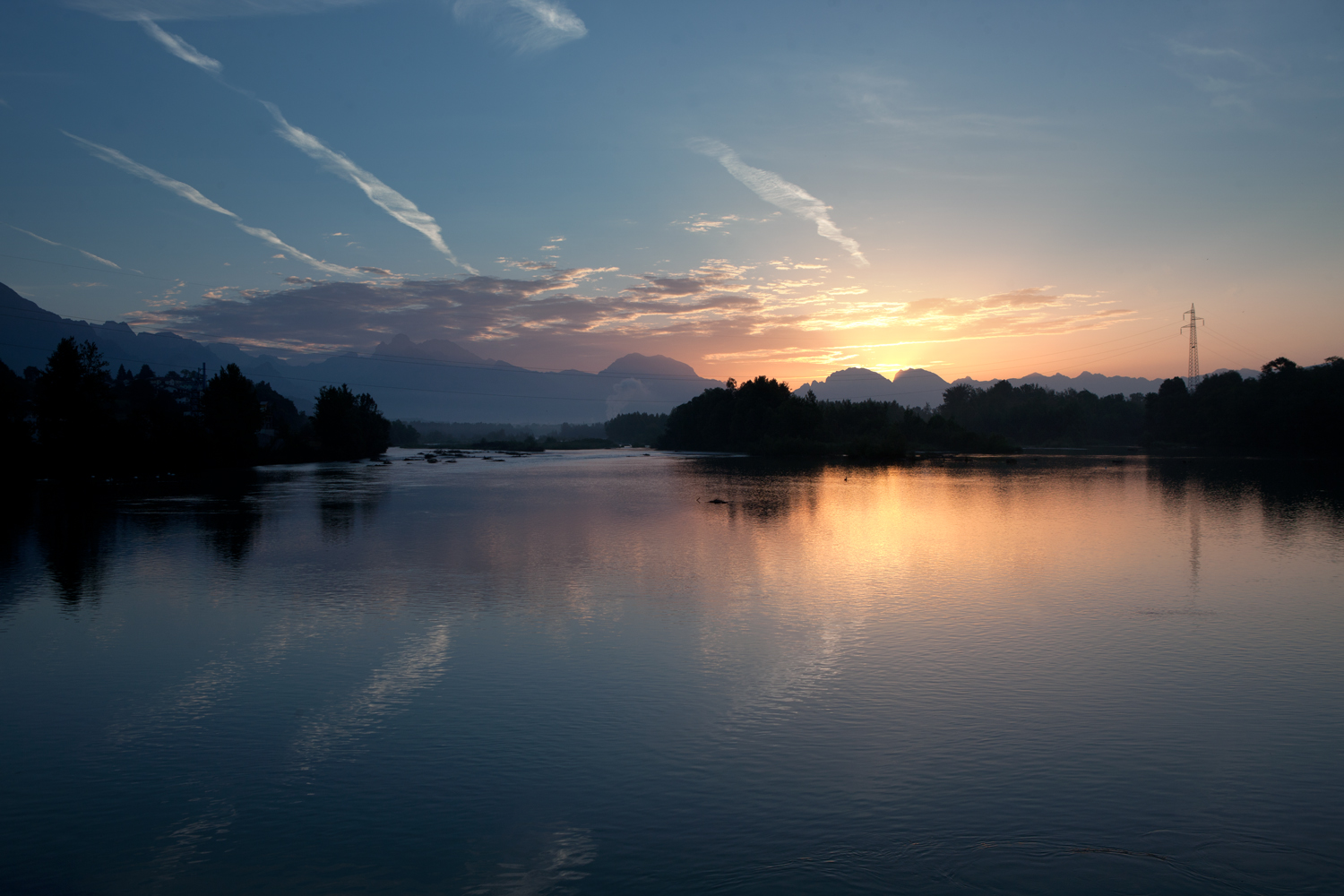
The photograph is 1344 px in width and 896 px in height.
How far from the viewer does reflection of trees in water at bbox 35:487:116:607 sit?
843 inches

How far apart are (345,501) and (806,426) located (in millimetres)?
102724

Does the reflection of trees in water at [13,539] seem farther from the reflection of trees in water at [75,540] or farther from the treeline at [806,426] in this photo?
the treeline at [806,426]

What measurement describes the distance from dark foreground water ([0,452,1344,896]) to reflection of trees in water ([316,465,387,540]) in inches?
314

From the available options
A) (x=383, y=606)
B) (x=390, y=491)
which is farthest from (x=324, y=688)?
(x=390, y=491)

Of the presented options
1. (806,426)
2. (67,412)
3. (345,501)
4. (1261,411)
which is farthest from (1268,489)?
(67,412)

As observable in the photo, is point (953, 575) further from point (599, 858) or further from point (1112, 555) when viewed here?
point (599, 858)

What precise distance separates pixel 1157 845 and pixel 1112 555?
21174 millimetres

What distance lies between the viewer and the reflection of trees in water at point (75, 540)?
2141cm

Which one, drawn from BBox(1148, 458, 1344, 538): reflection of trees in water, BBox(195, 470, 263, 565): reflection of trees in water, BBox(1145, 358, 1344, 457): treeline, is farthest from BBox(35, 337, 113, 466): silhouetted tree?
BBox(1145, 358, 1344, 457): treeline

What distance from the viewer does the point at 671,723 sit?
11.2m

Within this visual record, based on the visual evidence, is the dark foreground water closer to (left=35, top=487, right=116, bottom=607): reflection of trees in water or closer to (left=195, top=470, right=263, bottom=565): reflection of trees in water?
(left=35, top=487, right=116, bottom=607): reflection of trees in water

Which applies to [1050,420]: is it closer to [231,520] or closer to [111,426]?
[111,426]

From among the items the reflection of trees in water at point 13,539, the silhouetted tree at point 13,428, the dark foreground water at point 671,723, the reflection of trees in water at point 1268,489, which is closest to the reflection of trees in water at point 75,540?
the dark foreground water at point 671,723

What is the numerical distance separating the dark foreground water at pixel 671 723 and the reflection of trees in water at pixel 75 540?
0.28m
